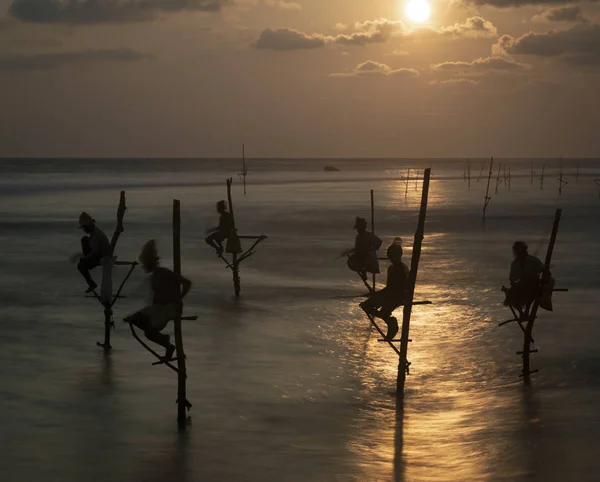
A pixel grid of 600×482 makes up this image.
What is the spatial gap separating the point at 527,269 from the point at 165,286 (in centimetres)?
582

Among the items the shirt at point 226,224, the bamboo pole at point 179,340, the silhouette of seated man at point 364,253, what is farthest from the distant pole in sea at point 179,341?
the shirt at point 226,224

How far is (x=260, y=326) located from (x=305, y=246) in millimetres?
18696

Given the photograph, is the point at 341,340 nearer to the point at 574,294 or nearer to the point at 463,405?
the point at 463,405

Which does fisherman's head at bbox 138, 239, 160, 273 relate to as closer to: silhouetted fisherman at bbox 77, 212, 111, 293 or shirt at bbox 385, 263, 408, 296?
shirt at bbox 385, 263, 408, 296

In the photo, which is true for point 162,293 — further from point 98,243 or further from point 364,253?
point 364,253

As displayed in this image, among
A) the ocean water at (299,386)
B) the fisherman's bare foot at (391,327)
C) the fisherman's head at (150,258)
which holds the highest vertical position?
the fisherman's head at (150,258)

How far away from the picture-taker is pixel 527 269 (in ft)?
47.1

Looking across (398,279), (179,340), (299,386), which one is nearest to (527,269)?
(398,279)

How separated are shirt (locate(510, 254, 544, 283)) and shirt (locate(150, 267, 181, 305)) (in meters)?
5.43

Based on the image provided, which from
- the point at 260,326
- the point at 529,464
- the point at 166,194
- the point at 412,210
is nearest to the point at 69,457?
the point at 529,464

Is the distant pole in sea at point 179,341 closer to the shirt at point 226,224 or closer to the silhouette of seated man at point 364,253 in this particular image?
the silhouette of seated man at point 364,253

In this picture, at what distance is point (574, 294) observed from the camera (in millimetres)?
24938

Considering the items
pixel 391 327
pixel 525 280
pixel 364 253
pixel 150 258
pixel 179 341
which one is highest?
pixel 150 258

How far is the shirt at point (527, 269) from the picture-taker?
564 inches
